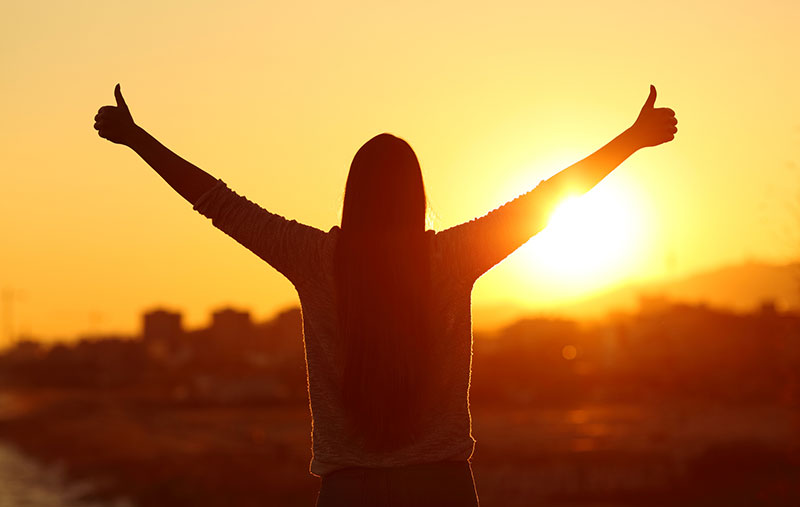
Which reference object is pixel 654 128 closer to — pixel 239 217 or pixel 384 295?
pixel 384 295

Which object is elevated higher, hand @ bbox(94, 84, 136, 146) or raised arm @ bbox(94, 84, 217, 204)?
hand @ bbox(94, 84, 136, 146)

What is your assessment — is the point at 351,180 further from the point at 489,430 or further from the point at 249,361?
the point at 249,361

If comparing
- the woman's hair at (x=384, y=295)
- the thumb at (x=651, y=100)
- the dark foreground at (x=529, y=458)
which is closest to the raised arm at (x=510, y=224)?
the woman's hair at (x=384, y=295)

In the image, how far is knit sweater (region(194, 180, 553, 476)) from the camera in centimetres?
323

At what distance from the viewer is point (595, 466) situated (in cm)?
7400

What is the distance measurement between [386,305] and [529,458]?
73.4m

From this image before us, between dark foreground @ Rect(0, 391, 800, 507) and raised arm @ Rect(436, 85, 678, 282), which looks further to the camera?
dark foreground @ Rect(0, 391, 800, 507)

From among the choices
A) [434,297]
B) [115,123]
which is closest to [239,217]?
[115,123]

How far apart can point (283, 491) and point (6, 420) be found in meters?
115

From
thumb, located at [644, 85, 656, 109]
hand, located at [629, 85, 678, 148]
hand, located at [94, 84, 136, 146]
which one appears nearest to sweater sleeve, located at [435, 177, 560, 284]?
hand, located at [629, 85, 678, 148]

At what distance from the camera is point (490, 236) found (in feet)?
10.7

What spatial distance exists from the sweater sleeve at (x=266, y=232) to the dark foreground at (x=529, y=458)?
18.6m

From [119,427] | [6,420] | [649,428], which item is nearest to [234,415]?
[119,427]

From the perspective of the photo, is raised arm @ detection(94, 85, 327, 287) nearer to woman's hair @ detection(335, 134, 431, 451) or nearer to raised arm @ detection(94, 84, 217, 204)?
raised arm @ detection(94, 84, 217, 204)
